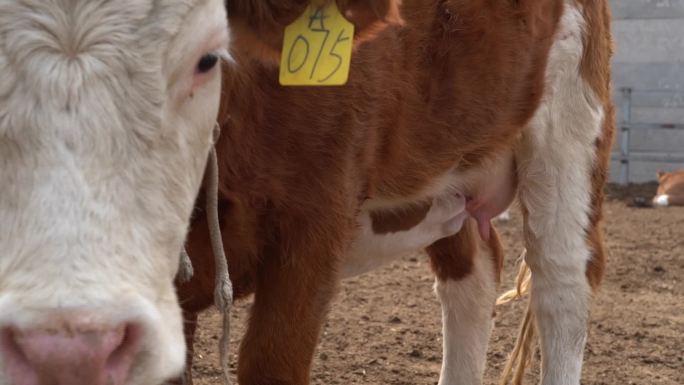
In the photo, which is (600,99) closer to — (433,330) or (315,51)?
(433,330)

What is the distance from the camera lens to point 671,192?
1194 cm

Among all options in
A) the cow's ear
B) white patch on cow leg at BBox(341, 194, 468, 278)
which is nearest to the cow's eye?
the cow's ear

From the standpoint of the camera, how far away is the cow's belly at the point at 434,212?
4.01 metres

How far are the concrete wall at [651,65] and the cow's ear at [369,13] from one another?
13315 millimetres

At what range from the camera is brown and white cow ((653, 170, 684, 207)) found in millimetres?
11688

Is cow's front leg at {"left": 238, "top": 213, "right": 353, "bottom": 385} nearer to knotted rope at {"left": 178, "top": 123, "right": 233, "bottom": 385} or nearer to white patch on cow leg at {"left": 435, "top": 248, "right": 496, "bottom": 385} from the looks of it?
knotted rope at {"left": 178, "top": 123, "right": 233, "bottom": 385}

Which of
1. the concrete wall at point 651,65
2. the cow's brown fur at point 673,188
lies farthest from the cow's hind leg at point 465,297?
the concrete wall at point 651,65

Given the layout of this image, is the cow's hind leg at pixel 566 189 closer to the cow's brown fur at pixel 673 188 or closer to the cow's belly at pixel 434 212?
the cow's belly at pixel 434 212

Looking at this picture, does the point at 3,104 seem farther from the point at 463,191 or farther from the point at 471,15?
the point at 463,191

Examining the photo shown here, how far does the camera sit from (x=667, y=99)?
52.6ft

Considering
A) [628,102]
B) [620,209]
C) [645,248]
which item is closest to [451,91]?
[645,248]

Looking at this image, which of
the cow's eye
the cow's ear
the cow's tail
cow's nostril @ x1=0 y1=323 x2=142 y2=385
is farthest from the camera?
the cow's tail

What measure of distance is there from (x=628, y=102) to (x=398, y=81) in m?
11.4

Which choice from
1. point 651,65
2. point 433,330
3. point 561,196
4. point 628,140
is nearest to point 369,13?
point 561,196
